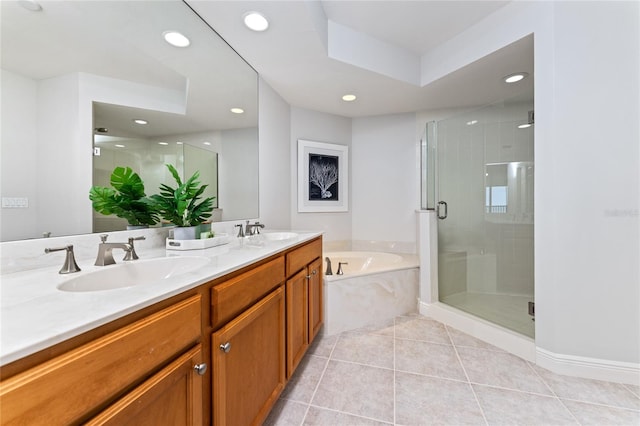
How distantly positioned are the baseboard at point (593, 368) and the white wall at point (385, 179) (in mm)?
1598

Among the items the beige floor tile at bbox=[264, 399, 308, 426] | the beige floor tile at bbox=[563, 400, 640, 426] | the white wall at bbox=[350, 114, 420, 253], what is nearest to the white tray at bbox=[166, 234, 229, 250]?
the beige floor tile at bbox=[264, 399, 308, 426]

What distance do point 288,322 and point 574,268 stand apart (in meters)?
1.74

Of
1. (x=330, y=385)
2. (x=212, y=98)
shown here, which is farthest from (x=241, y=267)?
(x=212, y=98)

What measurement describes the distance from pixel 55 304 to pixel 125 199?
0.74 m

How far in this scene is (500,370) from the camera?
1.65 metres

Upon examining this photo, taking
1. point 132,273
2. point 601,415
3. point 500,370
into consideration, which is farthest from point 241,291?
point 601,415

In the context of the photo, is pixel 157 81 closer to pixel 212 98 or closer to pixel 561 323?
pixel 212 98

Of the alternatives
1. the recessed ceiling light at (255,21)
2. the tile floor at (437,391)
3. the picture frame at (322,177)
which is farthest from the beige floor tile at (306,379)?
the recessed ceiling light at (255,21)

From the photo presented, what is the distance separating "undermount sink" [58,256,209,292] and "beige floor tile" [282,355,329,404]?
0.94m

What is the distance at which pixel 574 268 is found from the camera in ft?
5.22

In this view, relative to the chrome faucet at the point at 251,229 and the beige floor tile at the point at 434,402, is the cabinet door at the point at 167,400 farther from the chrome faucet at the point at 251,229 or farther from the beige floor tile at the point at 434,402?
the chrome faucet at the point at 251,229

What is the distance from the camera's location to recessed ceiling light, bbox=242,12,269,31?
5.15ft

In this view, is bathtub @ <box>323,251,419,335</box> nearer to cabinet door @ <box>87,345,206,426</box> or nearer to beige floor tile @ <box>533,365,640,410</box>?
beige floor tile @ <box>533,365,640,410</box>

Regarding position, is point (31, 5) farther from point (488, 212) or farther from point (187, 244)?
point (488, 212)
